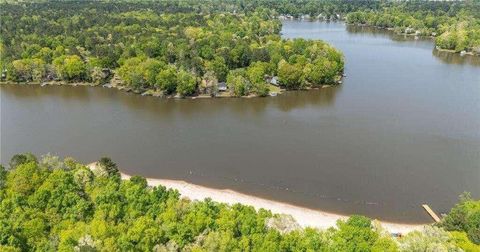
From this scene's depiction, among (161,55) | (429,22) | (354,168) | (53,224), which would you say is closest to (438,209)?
(354,168)

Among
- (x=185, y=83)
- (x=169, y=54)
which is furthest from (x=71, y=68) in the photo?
(x=185, y=83)

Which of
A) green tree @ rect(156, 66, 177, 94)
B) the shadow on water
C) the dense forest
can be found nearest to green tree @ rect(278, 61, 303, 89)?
the shadow on water

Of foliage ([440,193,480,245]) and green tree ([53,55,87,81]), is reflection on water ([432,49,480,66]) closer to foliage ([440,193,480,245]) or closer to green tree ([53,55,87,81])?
foliage ([440,193,480,245])

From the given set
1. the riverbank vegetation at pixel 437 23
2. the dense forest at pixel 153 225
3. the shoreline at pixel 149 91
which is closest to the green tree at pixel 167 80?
the shoreline at pixel 149 91

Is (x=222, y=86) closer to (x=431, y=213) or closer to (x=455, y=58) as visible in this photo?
(x=431, y=213)

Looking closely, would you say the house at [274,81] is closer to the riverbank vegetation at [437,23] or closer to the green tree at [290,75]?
the green tree at [290,75]

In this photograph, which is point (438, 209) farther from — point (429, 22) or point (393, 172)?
point (429, 22)
